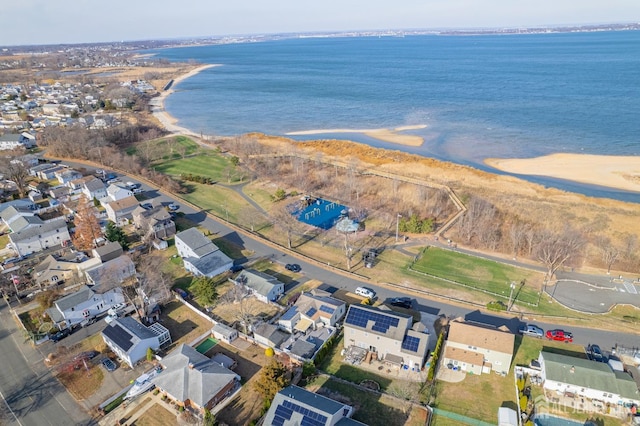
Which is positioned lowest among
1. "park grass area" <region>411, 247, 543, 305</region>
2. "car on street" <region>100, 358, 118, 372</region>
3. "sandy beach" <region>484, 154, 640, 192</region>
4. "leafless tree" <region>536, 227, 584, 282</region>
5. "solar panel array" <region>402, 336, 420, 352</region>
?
"sandy beach" <region>484, 154, 640, 192</region>

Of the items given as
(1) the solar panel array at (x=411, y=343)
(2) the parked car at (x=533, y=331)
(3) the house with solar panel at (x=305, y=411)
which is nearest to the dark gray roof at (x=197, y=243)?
(3) the house with solar panel at (x=305, y=411)

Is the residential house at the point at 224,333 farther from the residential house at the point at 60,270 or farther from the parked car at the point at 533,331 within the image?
the parked car at the point at 533,331

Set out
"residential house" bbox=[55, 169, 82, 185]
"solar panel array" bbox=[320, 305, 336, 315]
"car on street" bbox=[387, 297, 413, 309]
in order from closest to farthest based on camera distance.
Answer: "solar panel array" bbox=[320, 305, 336, 315]
"car on street" bbox=[387, 297, 413, 309]
"residential house" bbox=[55, 169, 82, 185]

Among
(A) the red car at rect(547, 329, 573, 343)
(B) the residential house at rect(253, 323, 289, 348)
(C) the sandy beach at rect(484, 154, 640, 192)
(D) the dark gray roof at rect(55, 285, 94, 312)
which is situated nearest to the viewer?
(A) the red car at rect(547, 329, 573, 343)

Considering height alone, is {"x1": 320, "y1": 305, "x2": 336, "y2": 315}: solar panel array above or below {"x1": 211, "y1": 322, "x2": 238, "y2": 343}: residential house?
above

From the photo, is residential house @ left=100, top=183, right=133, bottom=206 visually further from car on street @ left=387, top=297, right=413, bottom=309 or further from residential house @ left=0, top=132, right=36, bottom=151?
residential house @ left=0, top=132, right=36, bottom=151

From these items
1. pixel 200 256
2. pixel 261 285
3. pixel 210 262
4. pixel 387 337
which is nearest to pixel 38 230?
pixel 200 256

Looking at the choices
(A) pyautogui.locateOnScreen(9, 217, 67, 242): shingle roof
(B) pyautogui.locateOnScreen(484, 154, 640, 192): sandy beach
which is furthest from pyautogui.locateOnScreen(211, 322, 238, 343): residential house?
(B) pyautogui.locateOnScreen(484, 154, 640, 192): sandy beach

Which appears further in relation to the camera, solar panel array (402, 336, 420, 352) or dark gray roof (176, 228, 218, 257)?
dark gray roof (176, 228, 218, 257)
